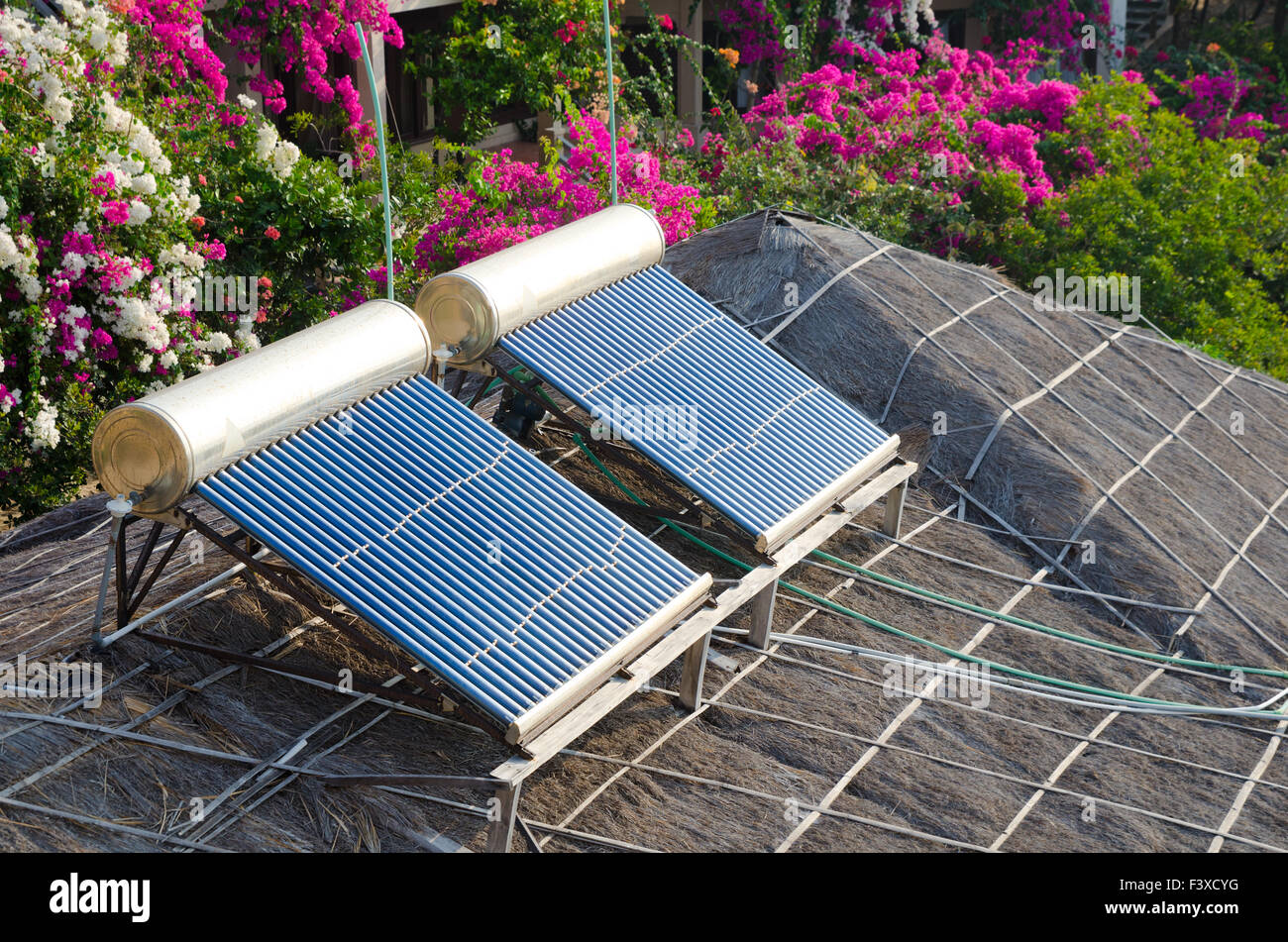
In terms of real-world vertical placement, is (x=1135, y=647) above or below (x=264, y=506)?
below

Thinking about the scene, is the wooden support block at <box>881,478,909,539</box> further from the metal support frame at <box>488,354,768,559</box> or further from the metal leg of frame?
the metal leg of frame

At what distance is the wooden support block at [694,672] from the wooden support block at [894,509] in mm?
2182

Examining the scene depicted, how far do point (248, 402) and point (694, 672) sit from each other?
232 cm

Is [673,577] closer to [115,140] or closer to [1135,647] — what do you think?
[1135,647]

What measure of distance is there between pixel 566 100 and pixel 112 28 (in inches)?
192

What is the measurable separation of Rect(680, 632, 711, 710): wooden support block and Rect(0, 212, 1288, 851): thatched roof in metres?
0.10

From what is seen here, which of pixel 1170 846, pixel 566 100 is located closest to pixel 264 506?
pixel 1170 846

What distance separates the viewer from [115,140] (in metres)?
9.20

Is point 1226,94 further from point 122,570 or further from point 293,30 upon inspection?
point 122,570

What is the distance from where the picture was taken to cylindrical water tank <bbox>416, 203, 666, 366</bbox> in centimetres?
677

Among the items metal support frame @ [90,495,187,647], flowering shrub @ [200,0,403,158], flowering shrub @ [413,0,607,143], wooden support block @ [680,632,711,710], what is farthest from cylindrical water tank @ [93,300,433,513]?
flowering shrub @ [413,0,607,143]

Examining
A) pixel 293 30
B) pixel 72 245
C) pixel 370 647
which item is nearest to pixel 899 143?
pixel 293 30

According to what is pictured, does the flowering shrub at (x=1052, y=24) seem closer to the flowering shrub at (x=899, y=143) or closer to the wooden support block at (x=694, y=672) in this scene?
the flowering shrub at (x=899, y=143)

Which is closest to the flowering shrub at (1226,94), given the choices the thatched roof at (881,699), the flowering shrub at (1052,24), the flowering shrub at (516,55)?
the flowering shrub at (1052,24)
